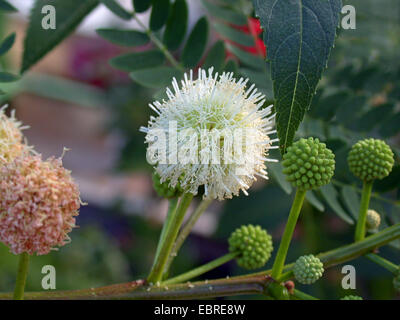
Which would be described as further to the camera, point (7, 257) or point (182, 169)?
point (7, 257)

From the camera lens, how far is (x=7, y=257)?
180 centimetres

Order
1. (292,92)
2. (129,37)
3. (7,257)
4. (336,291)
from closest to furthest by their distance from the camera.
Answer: (292,92)
(129,37)
(336,291)
(7,257)

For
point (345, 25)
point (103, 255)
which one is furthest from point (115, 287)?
point (103, 255)

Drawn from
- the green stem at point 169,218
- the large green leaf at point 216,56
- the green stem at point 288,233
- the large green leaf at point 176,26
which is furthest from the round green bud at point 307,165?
the large green leaf at point 176,26

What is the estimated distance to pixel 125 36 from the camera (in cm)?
99

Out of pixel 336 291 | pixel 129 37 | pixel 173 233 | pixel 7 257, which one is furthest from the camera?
pixel 7 257

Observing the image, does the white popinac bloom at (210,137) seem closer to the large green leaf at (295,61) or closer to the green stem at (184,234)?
the large green leaf at (295,61)

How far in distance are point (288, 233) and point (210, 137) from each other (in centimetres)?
20

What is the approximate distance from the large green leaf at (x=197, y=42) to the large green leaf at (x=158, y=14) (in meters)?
0.07

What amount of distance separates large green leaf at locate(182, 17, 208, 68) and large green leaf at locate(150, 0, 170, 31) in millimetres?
71

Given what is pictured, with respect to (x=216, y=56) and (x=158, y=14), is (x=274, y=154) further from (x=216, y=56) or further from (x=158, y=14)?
(x=158, y=14)

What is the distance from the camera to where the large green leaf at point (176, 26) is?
1.01m

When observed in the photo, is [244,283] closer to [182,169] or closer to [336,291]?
[182,169]

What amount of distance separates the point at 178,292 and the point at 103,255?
1481 mm
